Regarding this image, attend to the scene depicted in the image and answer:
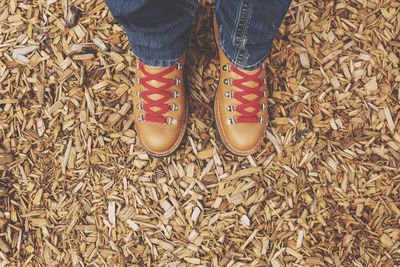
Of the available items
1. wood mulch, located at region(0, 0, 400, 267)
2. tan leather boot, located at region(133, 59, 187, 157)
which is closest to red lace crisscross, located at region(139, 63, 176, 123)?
tan leather boot, located at region(133, 59, 187, 157)

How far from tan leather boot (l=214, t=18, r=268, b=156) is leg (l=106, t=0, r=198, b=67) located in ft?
0.64

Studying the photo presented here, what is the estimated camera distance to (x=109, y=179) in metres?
1.94

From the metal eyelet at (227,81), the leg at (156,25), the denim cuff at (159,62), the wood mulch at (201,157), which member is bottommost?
the wood mulch at (201,157)

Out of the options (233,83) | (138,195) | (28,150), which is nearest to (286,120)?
(233,83)

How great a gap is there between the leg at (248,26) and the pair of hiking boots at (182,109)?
0.11 metres

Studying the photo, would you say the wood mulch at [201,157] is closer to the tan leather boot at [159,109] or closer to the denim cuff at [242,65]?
the tan leather boot at [159,109]

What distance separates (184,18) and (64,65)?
24.8 inches

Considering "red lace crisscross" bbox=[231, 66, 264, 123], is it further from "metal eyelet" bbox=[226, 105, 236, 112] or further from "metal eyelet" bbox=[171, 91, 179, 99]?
"metal eyelet" bbox=[171, 91, 179, 99]

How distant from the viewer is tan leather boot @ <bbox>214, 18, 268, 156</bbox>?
1834 millimetres

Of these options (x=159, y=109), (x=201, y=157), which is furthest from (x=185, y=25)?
(x=201, y=157)

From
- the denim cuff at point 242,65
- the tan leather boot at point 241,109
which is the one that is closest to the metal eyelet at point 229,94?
the tan leather boot at point 241,109

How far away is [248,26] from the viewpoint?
5.00 feet

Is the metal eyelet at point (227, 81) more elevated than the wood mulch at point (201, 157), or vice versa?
the metal eyelet at point (227, 81)

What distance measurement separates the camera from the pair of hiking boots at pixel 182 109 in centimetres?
183
